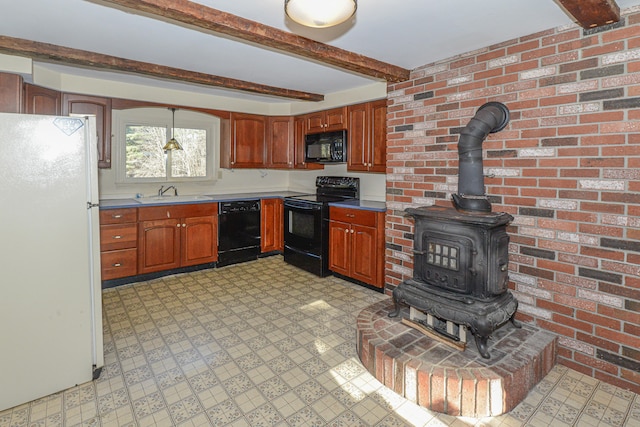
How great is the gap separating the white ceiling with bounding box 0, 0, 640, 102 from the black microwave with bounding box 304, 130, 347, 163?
3.77ft

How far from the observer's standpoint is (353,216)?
3.94 meters

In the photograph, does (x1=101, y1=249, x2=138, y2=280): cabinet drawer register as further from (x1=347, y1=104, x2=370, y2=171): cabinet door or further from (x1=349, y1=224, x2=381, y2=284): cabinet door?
(x1=347, y1=104, x2=370, y2=171): cabinet door

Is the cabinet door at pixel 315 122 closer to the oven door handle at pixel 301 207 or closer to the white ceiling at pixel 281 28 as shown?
the oven door handle at pixel 301 207

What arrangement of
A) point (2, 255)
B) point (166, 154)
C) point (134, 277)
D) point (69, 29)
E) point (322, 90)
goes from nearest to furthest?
point (2, 255), point (69, 29), point (134, 277), point (322, 90), point (166, 154)

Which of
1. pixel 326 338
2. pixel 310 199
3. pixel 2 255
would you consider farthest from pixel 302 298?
pixel 2 255

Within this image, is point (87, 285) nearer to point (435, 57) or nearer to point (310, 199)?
point (310, 199)

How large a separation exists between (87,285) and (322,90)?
3.31 m

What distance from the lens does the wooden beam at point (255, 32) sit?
192 centimetres

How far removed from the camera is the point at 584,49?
7.18 feet

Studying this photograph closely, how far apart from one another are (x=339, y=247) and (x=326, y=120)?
1711 mm

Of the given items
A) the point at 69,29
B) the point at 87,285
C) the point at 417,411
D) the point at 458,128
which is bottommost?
the point at 417,411

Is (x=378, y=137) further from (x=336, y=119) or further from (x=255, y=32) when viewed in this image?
(x=255, y=32)

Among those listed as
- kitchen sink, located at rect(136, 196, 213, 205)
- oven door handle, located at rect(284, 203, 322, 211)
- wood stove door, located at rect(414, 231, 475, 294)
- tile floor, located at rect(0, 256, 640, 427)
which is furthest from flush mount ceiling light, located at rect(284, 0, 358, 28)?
kitchen sink, located at rect(136, 196, 213, 205)

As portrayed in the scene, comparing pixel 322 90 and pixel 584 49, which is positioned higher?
pixel 322 90
